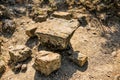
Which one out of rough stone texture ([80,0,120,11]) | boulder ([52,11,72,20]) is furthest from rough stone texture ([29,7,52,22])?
rough stone texture ([80,0,120,11])

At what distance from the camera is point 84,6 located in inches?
277

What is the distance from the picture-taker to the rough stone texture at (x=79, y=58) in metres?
5.05

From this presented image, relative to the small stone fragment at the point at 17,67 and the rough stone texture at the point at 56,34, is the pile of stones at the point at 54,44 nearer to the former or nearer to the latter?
the rough stone texture at the point at 56,34

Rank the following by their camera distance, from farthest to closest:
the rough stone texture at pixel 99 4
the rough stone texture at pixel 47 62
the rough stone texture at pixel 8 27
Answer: the rough stone texture at pixel 99 4 < the rough stone texture at pixel 8 27 < the rough stone texture at pixel 47 62

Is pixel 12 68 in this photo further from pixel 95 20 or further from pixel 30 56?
pixel 95 20

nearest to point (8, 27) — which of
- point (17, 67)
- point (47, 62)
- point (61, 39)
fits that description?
point (17, 67)

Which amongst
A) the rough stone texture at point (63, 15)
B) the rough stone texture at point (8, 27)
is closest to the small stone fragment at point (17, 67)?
the rough stone texture at point (8, 27)

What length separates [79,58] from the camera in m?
5.06

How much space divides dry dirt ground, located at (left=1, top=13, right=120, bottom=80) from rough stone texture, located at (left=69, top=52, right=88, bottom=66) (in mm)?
110

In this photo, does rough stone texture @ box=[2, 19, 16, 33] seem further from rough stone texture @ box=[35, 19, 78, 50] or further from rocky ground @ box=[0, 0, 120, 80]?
rough stone texture @ box=[35, 19, 78, 50]

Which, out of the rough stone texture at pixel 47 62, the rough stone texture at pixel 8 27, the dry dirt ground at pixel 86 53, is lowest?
the dry dirt ground at pixel 86 53

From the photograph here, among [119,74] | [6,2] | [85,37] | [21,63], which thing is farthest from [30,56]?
[6,2]

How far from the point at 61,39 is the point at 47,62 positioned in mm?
696

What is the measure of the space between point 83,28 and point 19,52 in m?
2.11
